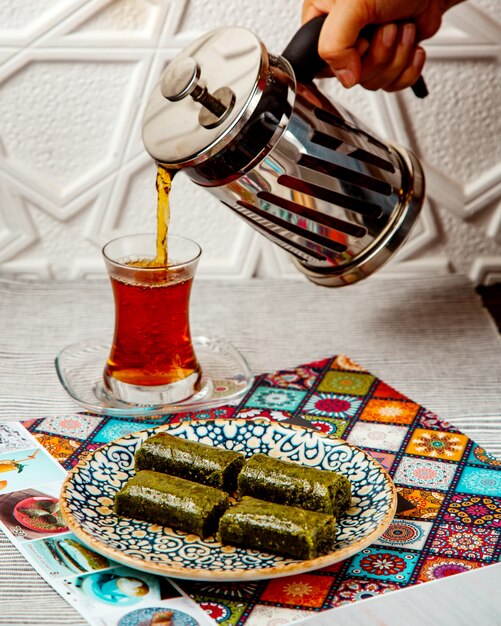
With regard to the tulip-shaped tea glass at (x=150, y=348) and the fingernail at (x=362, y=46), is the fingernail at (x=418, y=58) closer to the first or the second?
the fingernail at (x=362, y=46)

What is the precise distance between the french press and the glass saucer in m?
0.17

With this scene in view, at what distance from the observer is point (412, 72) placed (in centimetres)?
114

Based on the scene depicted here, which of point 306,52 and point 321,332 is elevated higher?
point 306,52

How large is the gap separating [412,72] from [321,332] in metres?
0.41

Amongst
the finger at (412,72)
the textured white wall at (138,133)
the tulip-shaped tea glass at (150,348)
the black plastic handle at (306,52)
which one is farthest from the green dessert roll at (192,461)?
the textured white wall at (138,133)

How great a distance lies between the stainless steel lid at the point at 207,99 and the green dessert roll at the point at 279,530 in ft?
1.22

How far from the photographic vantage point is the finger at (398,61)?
1.10 meters

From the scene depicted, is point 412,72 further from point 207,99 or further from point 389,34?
point 207,99

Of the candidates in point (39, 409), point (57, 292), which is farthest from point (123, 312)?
point (57, 292)

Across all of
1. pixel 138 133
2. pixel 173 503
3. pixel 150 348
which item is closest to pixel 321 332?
pixel 150 348

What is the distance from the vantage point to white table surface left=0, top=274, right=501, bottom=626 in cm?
116

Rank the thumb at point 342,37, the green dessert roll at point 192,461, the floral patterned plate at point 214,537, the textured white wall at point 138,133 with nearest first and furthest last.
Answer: the floral patterned plate at point 214,537
the green dessert roll at point 192,461
the thumb at point 342,37
the textured white wall at point 138,133

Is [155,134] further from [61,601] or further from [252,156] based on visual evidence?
[61,601]

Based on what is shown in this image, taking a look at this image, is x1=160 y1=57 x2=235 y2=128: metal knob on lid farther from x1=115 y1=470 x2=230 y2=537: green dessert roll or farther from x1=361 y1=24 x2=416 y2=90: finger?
x1=115 y1=470 x2=230 y2=537: green dessert roll
